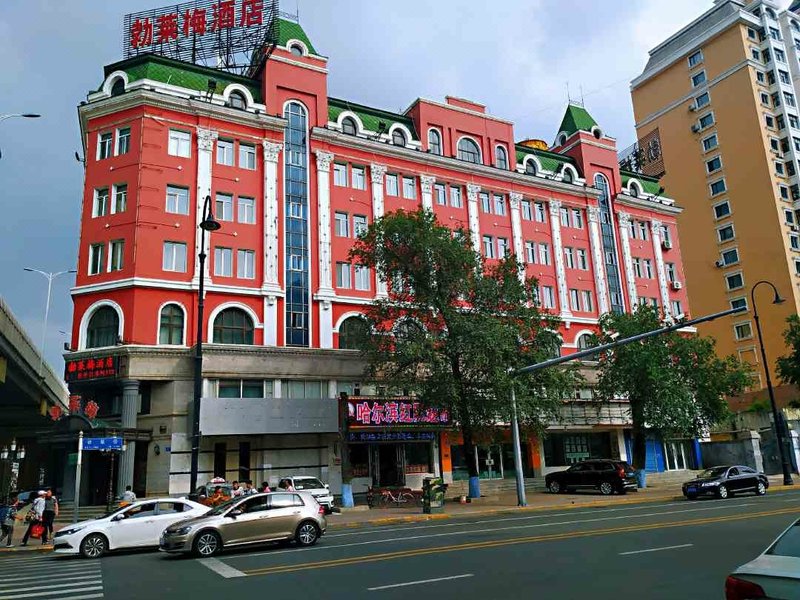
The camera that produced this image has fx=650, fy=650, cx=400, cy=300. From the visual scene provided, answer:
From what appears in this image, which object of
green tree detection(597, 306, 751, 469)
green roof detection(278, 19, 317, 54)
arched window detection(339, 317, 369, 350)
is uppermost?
green roof detection(278, 19, 317, 54)

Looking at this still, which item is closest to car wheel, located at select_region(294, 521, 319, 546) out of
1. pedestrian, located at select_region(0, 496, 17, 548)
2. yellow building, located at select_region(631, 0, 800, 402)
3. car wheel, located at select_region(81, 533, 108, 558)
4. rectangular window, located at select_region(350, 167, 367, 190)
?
car wheel, located at select_region(81, 533, 108, 558)

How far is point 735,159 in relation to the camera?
219ft

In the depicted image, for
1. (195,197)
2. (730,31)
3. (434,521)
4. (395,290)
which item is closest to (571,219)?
(395,290)

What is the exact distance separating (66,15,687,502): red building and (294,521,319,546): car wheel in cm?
1451

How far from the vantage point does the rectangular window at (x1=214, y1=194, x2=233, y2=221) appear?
113 feet

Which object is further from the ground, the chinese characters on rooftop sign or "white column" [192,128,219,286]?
the chinese characters on rooftop sign

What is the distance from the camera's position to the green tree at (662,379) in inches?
1407

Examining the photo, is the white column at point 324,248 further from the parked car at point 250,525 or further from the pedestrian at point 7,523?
the parked car at point 250,525

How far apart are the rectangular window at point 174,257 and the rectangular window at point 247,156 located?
5930 millimetres

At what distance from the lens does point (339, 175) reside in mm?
38844

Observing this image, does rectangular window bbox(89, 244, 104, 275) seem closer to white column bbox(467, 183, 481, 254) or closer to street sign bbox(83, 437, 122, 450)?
street sign bbox(83, 437, 122, 450)

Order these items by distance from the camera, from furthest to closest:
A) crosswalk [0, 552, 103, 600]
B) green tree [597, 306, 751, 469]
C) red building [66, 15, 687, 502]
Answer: green tree [597, 306, 751, 469]
red building [66, 15, 687, 502]
crosswalk [0, 552, 103, 600]

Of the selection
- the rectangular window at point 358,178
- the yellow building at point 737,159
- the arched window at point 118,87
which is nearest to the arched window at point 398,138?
the rectangular window at point 358,178

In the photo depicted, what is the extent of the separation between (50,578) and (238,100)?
29.0 m
